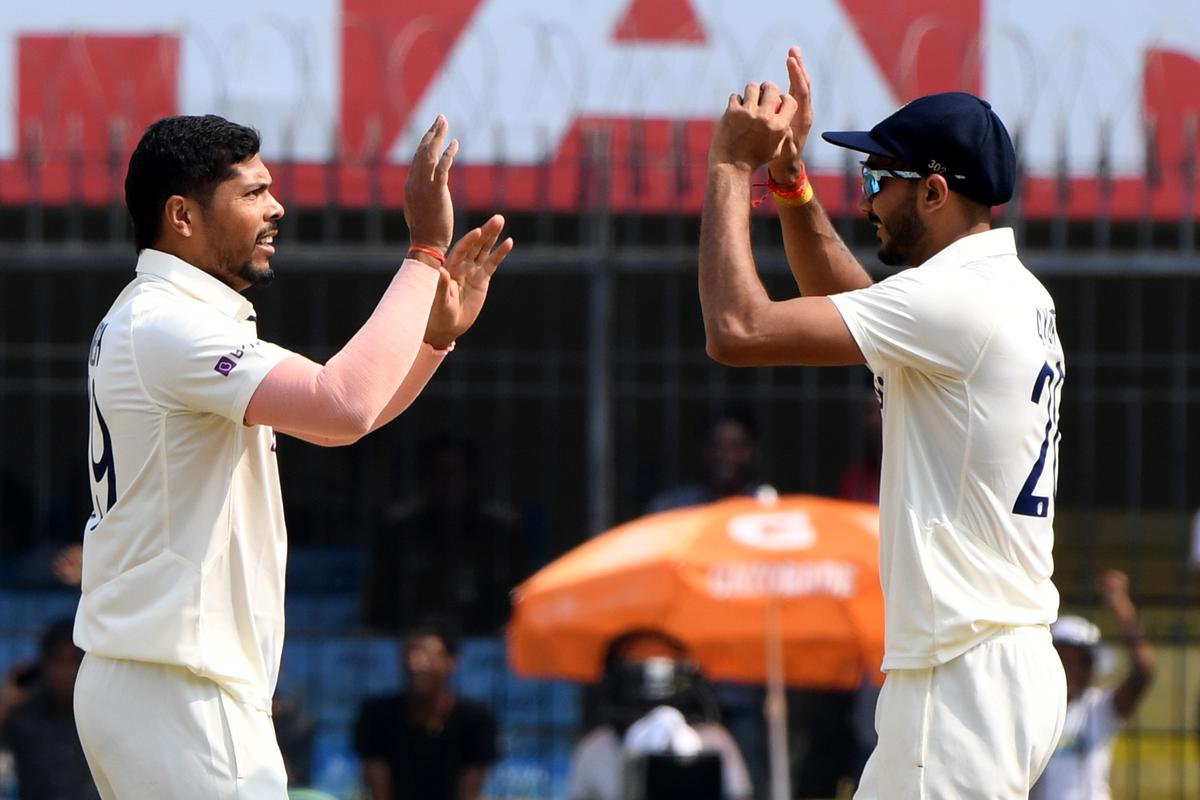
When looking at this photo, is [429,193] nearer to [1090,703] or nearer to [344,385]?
[344,385]

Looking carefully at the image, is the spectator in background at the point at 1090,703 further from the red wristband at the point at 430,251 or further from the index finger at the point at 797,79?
the red wristband at the point at 430,251

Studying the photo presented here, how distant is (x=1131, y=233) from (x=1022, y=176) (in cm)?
256

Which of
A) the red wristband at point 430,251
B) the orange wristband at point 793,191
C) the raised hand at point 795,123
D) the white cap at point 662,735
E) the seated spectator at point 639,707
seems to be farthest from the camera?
the seated spectator at point 639,707

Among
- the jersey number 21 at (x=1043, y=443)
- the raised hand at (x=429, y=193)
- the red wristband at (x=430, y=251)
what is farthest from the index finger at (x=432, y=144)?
the jersey number 21 at (x=1043, y=443)

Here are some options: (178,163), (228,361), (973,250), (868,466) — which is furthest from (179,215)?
(868,466)

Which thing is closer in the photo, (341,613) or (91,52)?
(341,613)

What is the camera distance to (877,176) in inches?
143

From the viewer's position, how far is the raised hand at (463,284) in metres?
3.84

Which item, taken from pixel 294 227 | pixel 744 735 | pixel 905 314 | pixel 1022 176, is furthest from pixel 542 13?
pixel 905 314

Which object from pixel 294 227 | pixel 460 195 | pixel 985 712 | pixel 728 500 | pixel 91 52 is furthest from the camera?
pixel 91 52

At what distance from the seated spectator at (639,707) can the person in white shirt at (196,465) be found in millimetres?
3999

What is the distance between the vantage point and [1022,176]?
7840 mm

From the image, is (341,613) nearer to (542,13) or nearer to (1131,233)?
(542,13)

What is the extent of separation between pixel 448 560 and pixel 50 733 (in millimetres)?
1706
